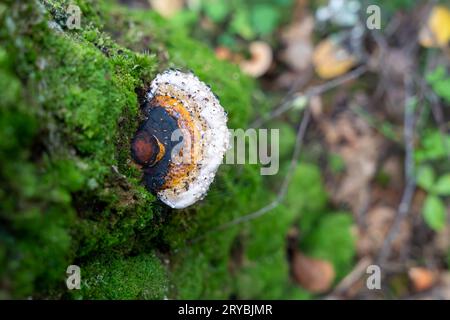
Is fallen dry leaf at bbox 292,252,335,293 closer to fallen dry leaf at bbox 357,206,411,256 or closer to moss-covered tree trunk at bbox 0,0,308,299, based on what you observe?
fallen dry leaf at bbox 357,206,411,256

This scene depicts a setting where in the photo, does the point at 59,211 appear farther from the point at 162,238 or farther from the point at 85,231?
the point at 162,238

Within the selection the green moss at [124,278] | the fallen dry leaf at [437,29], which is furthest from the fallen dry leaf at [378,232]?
the green moss at [124,278]

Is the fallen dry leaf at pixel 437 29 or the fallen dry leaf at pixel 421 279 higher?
the fallen dry leaf at pixel 437 29

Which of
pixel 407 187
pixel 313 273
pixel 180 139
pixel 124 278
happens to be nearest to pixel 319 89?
pixel 407 187

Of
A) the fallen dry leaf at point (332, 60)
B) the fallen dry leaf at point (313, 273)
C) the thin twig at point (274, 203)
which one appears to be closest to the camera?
the thin twig at point (274, 203)

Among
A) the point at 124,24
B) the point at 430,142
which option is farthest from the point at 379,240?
the point at 124,24

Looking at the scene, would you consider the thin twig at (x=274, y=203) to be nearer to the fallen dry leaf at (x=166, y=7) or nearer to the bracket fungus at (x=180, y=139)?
the bracket fungus at (x=180, y=139)

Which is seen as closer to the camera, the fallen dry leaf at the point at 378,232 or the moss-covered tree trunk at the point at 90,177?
the moss-covered tree trunk at the point at 90,177
